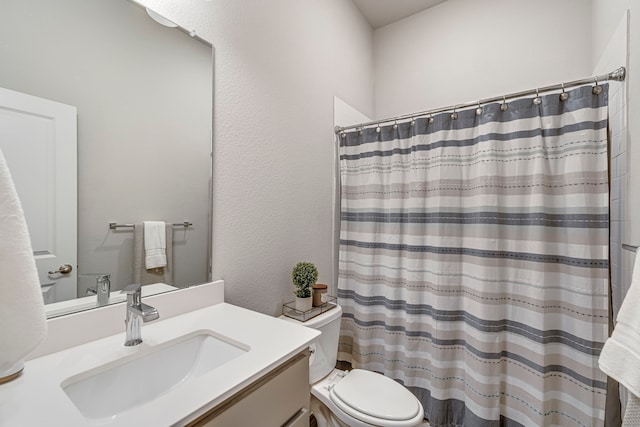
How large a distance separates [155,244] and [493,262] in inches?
59.2

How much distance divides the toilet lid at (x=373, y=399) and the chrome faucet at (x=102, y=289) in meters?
1.01

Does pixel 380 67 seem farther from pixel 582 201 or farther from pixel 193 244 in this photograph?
pixel 193 244

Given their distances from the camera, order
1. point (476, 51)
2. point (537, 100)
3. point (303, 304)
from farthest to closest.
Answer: point (476, 51) → point (303, 304) → point (537, 100)

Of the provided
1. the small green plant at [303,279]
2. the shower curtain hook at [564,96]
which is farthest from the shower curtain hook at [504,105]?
the small green plant at [303,279]

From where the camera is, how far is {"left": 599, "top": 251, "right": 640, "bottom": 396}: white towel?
757mm

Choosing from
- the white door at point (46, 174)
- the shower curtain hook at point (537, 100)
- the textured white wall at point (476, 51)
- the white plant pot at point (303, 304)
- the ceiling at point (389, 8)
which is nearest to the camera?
the white door at point (46, 174)

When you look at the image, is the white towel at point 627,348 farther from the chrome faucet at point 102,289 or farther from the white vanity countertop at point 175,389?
the chrome faucet at point 102,289

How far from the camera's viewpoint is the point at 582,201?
119 cm

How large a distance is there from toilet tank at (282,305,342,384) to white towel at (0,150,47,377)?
0.97 meters

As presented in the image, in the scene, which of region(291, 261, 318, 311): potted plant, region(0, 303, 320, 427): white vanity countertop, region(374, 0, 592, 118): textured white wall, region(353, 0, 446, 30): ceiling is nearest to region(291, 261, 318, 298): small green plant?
region(291, 261, 318, 311): potted plant

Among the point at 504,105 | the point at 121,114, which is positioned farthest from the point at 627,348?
the point at 121,114

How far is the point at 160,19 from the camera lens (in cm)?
101

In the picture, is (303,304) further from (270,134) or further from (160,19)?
(160,19)

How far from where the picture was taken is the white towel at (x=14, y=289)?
50 cm
